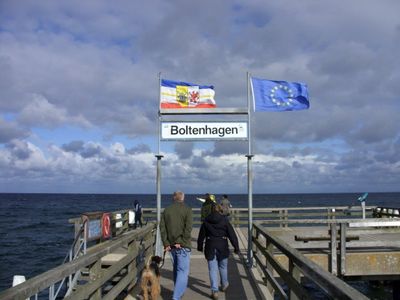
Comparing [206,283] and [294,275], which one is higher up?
[294,275]

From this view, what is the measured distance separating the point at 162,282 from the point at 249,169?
12.0ft

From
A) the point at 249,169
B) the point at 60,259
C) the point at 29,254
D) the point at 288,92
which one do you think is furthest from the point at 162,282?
the point at 29,254

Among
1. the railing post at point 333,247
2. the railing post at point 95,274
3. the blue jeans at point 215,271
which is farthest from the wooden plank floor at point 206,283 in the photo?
the railing post at point 95,274

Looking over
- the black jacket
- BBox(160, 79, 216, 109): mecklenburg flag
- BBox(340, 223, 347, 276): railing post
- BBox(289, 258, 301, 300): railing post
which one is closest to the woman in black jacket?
the black jacket

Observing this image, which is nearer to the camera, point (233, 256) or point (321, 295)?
point (233, 256)

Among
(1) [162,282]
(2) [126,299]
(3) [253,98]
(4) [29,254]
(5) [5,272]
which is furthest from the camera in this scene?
(4) [29,254]

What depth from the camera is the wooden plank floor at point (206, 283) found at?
8305mm

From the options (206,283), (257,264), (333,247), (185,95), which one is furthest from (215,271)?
(185,95)

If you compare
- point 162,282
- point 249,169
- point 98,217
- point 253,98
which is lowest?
point 162,282

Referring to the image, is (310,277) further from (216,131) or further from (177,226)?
(216,131)

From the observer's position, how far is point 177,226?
794 cm

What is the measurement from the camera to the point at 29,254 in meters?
30.7

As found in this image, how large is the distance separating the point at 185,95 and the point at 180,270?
5.78m

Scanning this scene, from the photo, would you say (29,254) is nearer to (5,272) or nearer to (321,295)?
(5,272)
